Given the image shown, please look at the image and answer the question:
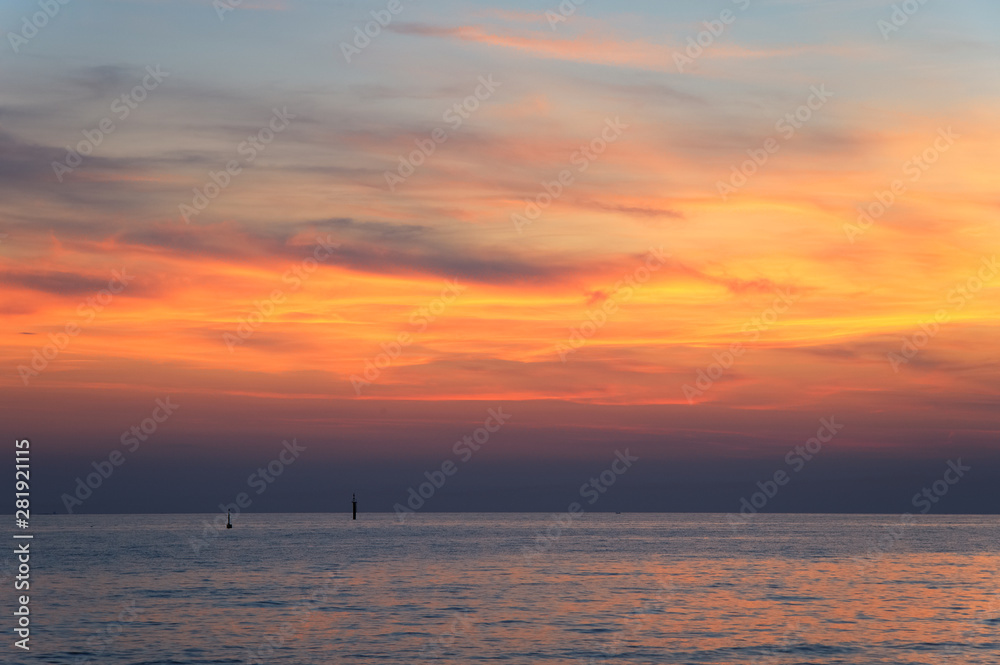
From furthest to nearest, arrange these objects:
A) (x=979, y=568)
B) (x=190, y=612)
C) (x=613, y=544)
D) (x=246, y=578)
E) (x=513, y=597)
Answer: (x=613, y=544) → (x=979, y=568) → (x=246, y=578) → (x=513, y=597) → (x=190, y=612)

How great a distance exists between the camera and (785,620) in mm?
63812

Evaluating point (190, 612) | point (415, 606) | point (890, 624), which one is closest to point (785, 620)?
point (890, 624)

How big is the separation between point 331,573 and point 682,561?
44.1 metres

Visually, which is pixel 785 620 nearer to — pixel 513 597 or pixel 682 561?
pixel 513 597

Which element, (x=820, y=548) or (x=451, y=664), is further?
(x=820, y=548)

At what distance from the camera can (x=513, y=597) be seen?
251 feet

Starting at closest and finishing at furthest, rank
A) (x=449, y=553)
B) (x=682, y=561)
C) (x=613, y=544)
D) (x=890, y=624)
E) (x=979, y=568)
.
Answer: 1. (x=890, y=624)
2. (x=979, y=568)
3. (x=682, y=561)
4. (x=449, y=553)
5. (x=613, y=544)

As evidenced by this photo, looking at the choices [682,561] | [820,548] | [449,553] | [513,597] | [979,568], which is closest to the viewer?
[513,597]

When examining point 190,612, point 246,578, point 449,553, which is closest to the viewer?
point 190,612

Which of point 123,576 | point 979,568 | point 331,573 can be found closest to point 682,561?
point 979,568

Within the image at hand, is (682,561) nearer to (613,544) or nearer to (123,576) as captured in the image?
(613,544)

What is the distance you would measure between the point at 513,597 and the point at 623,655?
2583cm

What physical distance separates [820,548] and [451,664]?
122 metres

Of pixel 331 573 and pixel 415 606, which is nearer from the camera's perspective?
pixel 415 606
